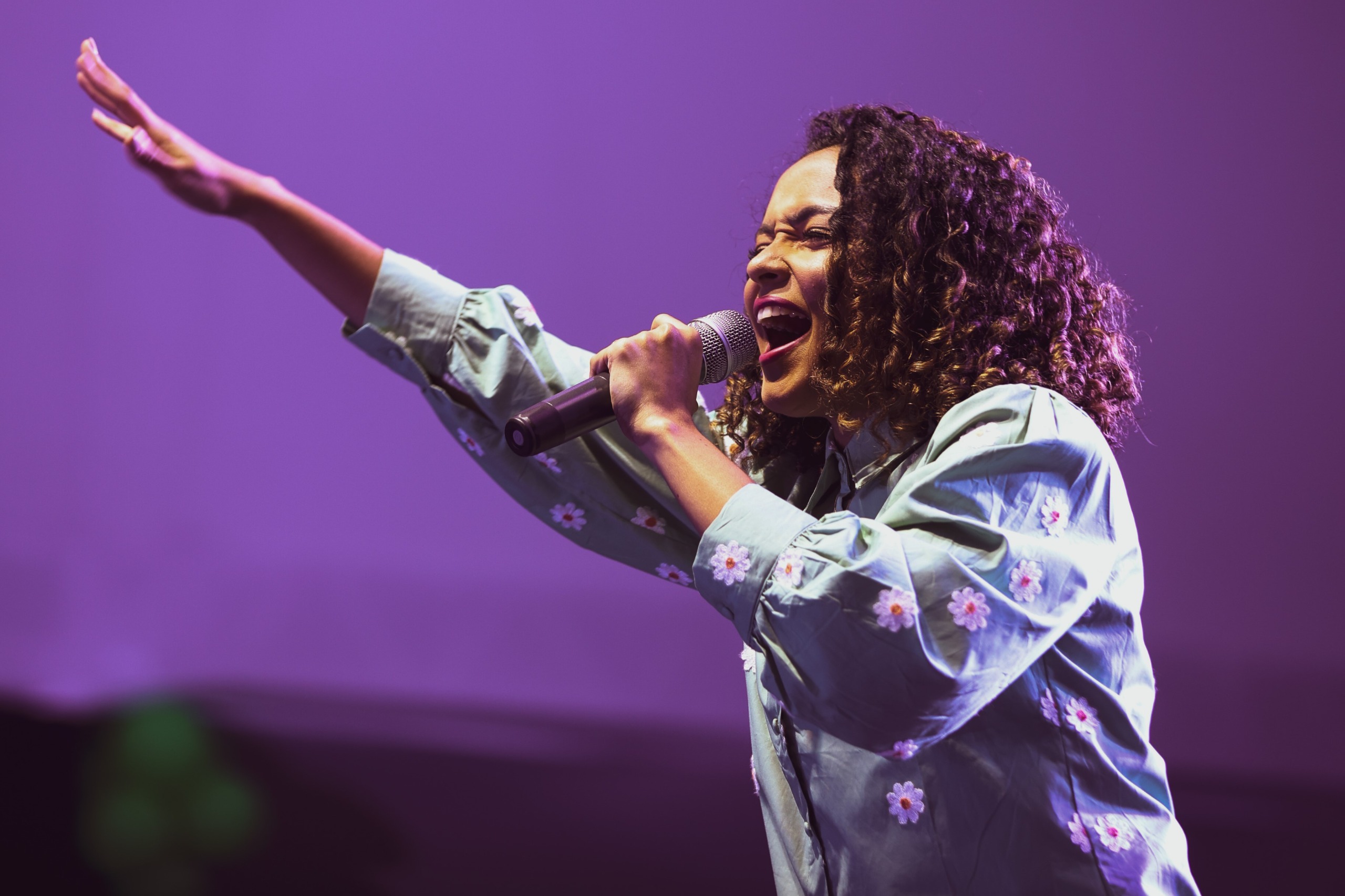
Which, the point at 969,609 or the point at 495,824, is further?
the point at 495,824

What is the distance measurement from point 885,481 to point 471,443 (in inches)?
16.0

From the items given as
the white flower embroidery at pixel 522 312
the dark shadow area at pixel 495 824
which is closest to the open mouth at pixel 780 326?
the white flower embroidery at pixel 522 312

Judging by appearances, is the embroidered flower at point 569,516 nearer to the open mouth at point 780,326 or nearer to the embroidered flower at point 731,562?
the open mouth at point 780,326

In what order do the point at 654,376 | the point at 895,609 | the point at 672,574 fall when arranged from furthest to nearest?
1. the point at 672,574
2. the point at 654,376
3. the point at 895,609

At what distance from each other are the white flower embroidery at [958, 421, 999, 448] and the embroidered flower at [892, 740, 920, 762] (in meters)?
0.20

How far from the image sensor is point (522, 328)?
1.02 metres

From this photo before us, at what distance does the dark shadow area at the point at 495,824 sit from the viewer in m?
1.63

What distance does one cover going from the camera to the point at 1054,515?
2.32 feet

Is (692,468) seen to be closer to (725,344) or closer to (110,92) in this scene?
(725,344)

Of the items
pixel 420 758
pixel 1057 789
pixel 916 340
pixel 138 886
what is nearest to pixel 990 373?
pixel 916 340

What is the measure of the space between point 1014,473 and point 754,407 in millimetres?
447

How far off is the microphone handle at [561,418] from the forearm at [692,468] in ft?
0.22

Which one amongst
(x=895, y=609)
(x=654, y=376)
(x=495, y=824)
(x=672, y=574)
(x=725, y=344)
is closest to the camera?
(x=895, y=609)

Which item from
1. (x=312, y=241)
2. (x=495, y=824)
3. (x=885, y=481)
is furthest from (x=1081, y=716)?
(x=495, y=824)
